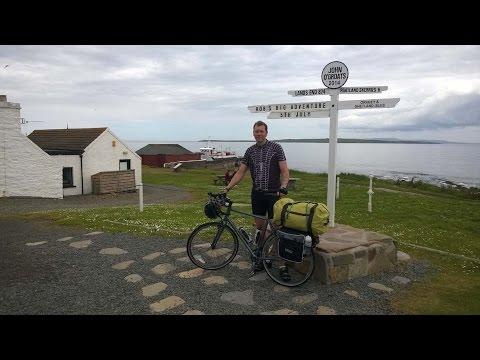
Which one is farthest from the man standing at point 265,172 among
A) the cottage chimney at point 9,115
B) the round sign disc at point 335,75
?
the cottage chimney at point 9,115

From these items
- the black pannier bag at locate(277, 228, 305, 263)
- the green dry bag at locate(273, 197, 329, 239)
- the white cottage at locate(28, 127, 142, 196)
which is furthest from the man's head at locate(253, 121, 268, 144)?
the white cottage at locate(28, 127, 142, 196)

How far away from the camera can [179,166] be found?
1896 inches

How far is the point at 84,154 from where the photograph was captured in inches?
1024

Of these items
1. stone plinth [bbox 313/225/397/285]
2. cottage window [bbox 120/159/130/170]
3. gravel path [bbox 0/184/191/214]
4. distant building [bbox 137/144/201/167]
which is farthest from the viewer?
distant building [bbox 137/144/201/167]

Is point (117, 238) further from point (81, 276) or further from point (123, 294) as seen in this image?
point (123, 294)

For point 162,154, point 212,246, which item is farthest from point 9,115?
point 162,154

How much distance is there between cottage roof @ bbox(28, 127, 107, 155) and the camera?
2642 centimetres

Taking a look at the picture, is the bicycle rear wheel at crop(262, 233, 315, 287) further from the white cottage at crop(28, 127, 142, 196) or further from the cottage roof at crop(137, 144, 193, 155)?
the cottage roof at crop(137, 144, 193, 155)

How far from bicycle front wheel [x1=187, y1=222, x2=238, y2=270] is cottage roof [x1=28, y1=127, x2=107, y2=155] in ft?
72.6

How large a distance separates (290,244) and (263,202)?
3.47 ft

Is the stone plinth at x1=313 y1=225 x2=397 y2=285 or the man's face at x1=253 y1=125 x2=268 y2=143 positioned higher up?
the man's face at x1=253 y1=125 x2=268 y2=143

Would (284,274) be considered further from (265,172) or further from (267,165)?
(267,165)
